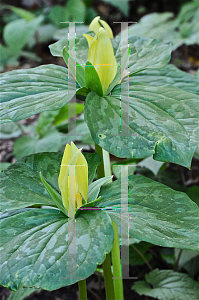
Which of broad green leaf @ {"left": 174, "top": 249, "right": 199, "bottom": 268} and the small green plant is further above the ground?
the small green plant

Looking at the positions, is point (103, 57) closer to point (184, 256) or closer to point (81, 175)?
point (81, 175)

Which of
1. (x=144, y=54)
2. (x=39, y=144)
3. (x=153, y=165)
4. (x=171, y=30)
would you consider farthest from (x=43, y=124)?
(x=171, y=30)

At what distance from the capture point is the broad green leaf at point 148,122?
0.49m

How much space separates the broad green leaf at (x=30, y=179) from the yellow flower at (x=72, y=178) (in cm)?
5

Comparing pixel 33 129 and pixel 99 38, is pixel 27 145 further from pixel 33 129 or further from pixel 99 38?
pixel 99 38

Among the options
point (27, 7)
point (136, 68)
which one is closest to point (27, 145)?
point (136, 68)

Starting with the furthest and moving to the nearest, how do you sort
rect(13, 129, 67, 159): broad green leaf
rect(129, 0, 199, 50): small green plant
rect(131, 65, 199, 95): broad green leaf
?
rect(129, 0, 199, 50): small green plant
rect(13, 129, 67, 159): broad green leaf
rect(131, 65, 199, 95): broad green leaf

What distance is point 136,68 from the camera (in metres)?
0.65

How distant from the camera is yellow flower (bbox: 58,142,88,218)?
498mm

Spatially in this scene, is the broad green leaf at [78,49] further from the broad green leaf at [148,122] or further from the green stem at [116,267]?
the green stem at [116,267]

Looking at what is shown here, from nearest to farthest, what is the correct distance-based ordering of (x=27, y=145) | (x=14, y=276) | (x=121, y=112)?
(x=14, y=276) → (x=121, y=112) → (x=27, y=145)

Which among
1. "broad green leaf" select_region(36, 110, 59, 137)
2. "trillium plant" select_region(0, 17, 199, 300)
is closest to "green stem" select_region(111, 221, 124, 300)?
"trillium plant" select_region(0, 17, 199, 300)

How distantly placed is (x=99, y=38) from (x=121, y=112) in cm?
15

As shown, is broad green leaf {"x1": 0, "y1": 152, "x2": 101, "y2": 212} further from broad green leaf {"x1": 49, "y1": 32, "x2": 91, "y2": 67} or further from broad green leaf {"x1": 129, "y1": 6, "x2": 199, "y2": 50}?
broad green leaf {"x1": 129, "y1": 6, "x2": 199, "y2": 50}
